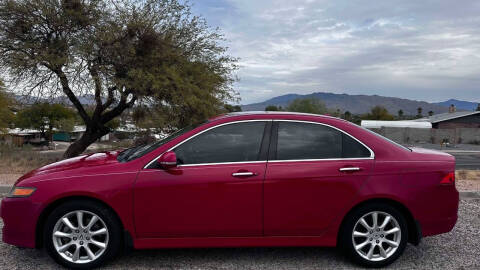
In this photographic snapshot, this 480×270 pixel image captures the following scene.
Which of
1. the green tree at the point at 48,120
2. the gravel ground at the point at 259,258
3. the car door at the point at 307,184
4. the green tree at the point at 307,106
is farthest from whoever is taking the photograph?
the green tree at the point at 307,106

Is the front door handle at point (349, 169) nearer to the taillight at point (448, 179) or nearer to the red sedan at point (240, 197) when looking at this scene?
the red sedan at point (240, 197)

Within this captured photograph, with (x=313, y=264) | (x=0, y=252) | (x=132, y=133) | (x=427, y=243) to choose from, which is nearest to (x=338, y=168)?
(x=313, y=264)

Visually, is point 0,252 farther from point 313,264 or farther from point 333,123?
point 333,123

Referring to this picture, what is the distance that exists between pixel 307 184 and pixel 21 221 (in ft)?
9.34

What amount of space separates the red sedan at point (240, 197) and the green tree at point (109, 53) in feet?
45.7

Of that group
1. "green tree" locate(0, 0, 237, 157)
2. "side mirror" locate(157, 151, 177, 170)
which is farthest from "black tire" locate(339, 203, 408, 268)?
"green tree" locate(0, 0, 237, 157)

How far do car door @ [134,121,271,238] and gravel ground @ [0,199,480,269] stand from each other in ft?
1.30

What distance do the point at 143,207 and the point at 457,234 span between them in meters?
4.11

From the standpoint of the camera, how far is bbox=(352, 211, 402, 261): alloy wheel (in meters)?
3.73

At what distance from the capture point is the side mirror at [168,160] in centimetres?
354

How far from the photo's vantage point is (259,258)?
400 centimetres

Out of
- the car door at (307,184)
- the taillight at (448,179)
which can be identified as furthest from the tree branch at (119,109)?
the taillight at (448,179)

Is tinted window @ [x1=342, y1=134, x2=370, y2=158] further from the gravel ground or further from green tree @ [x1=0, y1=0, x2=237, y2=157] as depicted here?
green tree @ [x1=0, y1=0, x2=237, y2=157]

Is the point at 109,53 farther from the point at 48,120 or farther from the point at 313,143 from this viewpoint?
the point at 48,120
